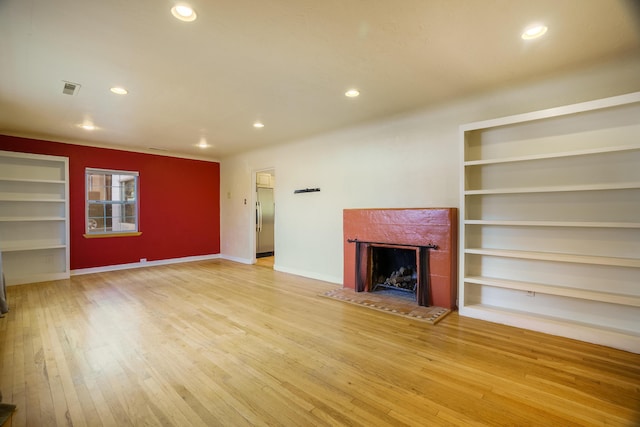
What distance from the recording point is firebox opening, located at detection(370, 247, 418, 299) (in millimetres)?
4031

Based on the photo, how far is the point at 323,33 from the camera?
2131mm

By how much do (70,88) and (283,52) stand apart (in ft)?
7.95

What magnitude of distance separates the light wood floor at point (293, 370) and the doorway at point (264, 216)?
3.58 meters

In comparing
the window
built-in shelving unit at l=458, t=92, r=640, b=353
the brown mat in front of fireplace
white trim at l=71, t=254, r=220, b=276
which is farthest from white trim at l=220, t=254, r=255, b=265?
built-in shelving unit at l=458, t=92, r=640, b=353

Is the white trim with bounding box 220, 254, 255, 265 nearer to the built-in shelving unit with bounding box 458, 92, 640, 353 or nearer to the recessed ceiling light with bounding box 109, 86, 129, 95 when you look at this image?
the recessed ceiling light with bounding box 109, 86, 129, 95

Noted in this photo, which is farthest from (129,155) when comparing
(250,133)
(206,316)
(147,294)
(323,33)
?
(323,33)

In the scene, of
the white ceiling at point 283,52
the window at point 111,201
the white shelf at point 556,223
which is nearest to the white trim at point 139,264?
the window at point 111,201

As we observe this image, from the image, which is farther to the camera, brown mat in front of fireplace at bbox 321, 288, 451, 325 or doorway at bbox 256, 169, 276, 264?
doorway at bbox 256, 169, 276, 264

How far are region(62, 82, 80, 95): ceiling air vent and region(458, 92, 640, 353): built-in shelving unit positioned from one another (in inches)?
163

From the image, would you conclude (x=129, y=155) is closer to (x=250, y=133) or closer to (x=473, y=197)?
(x=250, y=133)

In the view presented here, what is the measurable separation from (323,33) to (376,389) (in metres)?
2.54

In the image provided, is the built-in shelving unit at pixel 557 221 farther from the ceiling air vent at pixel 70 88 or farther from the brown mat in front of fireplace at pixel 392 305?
the ceiling air vent at pixel 70 88

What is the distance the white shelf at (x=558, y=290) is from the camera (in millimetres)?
2465

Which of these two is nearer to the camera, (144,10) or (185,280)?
(144,10)
